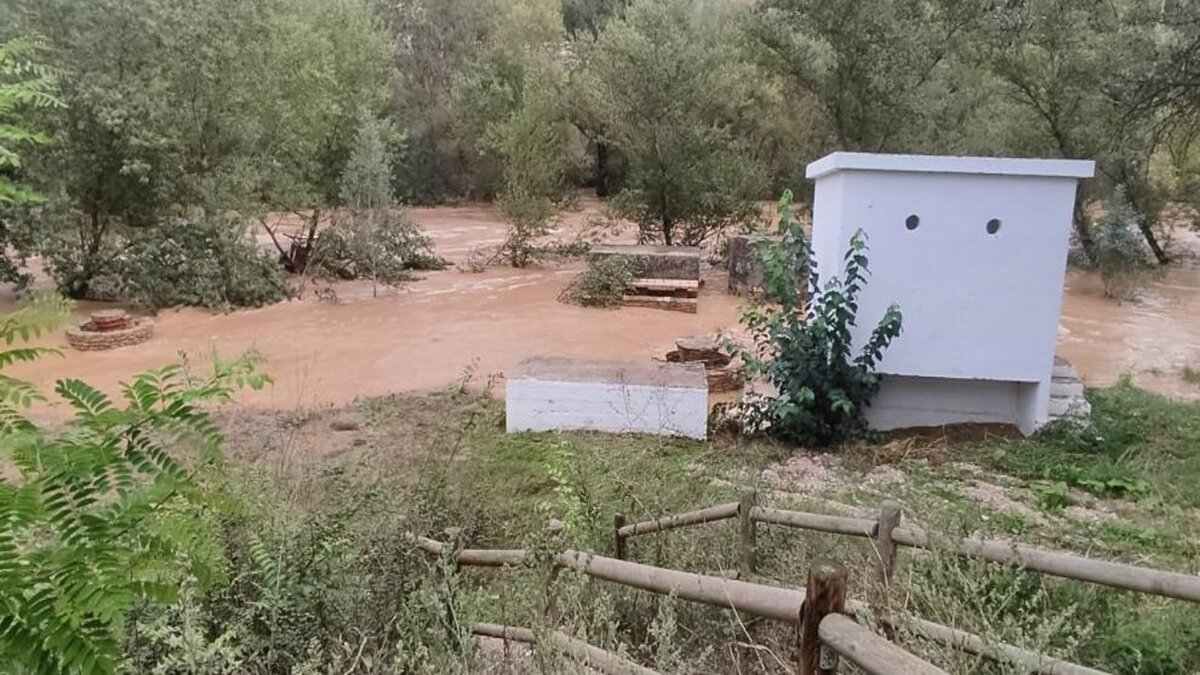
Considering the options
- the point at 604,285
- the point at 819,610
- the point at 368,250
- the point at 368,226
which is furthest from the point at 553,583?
the point at 368,250

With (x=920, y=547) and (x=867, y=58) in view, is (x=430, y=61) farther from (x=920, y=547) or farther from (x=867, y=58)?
(x=920, y=547)

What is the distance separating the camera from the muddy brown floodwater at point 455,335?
35.6 ft

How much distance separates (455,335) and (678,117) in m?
Result: 8.22

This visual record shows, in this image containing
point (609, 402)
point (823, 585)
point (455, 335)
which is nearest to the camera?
point (823, 585)

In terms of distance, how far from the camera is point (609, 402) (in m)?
7.95

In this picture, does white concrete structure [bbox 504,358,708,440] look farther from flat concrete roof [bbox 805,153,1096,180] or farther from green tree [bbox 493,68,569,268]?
green tree [bbox 493,68,569,268]

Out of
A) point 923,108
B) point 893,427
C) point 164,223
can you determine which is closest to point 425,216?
point 164,223

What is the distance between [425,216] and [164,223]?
50.4 feet

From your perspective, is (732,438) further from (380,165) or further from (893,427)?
(380,165)

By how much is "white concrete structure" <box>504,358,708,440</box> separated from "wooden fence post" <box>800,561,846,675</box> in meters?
6.07

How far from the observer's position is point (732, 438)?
7.86 metres

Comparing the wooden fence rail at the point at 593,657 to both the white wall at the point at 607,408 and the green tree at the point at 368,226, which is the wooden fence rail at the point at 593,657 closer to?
the white wall at the point at 607,408

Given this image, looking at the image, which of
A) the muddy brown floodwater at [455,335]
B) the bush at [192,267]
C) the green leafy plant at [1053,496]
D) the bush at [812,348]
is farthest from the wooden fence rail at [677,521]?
the bush at [192,267]

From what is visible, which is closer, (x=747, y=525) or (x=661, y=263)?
(x=747, y=525)
